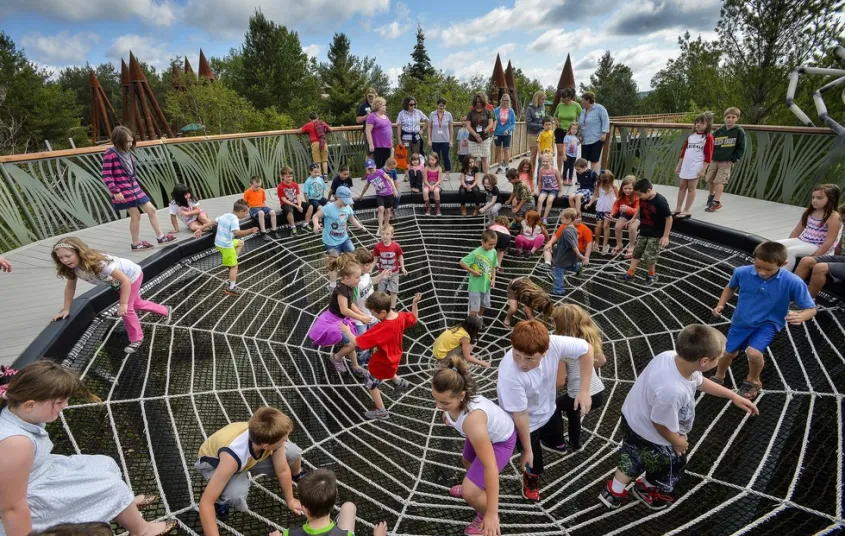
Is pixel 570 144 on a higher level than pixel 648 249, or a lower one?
higher

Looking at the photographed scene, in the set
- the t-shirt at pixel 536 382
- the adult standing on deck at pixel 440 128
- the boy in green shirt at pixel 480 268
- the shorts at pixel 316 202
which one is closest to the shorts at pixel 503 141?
the adult standing on deck at pixel 440 128

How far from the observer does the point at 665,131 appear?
9.88 m

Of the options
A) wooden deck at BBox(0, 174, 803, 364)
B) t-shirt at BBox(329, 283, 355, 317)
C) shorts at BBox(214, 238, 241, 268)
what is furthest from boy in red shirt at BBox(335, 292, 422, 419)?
wooden deck at BBox(0, 174, 803, 364)

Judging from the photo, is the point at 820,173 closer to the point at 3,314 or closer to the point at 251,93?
the point at 3,314

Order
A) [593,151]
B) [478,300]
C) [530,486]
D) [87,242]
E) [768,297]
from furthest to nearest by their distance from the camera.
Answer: [593,151] → [87,242] → [478,300] → [768,297] → [530,486]

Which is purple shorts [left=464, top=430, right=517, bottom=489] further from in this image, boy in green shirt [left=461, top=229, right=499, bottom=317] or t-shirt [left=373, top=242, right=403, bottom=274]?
t-shirt [left=373, top=242, right=403, bottom=274]

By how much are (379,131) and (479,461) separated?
27.6 ft

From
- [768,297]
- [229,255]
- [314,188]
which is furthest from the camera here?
[314,188]

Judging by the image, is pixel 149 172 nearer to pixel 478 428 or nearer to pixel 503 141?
pixel 503 141

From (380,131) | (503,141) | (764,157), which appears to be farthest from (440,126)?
(764,157)

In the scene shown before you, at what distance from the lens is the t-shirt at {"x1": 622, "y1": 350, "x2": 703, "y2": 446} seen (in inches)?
101

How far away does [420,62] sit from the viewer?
50.9 meters

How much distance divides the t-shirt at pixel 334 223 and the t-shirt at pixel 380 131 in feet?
12.6

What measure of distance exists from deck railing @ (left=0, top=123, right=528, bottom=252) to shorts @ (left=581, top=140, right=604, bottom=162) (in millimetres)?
3565
